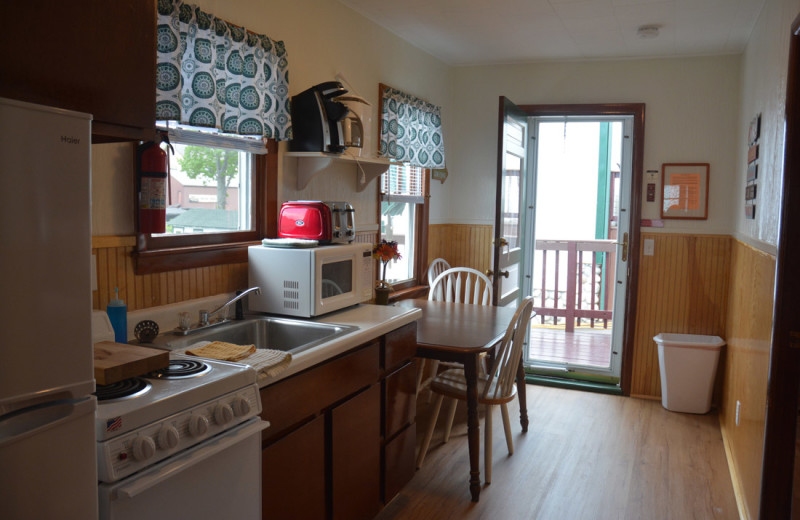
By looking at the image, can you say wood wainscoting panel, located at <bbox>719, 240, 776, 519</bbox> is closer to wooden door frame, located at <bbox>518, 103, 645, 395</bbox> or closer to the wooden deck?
wooden door frame, located at <bbox>518, 103, 645, 395</bbox>

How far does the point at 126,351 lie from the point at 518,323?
6.15 ft

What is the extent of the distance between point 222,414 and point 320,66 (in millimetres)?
2090

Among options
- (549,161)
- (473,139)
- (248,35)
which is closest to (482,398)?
(248,35)

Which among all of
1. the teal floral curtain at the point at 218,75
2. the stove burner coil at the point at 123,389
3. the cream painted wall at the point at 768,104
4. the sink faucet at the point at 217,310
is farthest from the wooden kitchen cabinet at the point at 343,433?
the cream painted wall at the point at 768,104

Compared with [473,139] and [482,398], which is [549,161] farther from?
[482,398]

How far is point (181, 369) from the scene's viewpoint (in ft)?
5.39

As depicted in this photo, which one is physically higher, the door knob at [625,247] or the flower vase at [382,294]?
the door knob at [625,247]

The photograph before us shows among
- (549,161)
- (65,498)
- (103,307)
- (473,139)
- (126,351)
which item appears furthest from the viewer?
(549,161)

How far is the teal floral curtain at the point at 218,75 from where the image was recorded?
6.93ft

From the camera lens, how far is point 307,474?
6.63 ft

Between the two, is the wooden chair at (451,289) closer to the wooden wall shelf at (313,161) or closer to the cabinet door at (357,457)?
the wooden wall shelf at (313,161)

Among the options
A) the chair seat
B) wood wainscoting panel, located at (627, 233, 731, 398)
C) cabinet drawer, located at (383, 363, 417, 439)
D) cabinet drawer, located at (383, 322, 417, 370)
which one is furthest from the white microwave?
wood wainscoting panel, located at (627, 233, 731, 398)

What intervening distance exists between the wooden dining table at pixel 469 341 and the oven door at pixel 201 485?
4.17ft

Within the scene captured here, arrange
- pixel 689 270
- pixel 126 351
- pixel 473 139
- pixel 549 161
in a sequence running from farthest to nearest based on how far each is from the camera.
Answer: pixel 549 161
pixel 473 139
pixel 689 270
pixel 126 351
